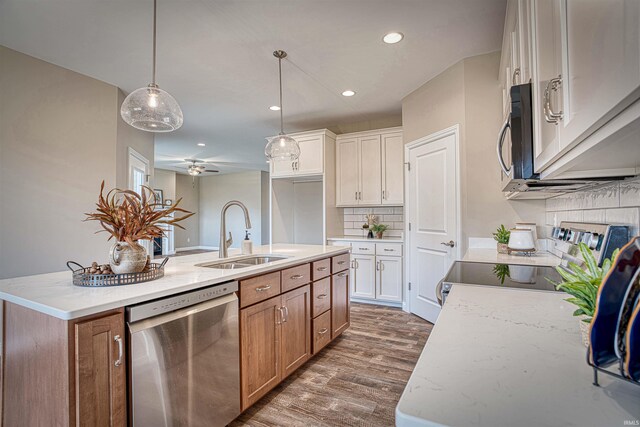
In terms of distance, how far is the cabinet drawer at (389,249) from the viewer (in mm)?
4129

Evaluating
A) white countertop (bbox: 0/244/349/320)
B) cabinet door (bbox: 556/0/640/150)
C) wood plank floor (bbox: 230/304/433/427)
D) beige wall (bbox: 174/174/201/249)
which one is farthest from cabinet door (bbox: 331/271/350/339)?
beige wall (bbox: 174/174/201/249)

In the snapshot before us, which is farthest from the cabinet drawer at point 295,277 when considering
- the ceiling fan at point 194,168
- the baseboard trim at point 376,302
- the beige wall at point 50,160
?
the ceiling fan at point 194,168

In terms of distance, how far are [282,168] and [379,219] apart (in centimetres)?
165

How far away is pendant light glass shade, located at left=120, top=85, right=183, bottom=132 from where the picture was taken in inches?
74.0

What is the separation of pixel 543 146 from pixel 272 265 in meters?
1.54

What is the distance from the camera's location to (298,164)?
4.66 metres

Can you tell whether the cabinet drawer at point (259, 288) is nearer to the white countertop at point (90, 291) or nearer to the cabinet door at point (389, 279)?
the white countertop at point (90, 291)

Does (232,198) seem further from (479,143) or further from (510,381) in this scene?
(510,381)

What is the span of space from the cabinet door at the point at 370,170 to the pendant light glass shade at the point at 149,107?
292 centimetres

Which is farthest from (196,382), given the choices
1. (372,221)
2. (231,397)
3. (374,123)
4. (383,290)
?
(374,123)

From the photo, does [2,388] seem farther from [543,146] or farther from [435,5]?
[435,5]

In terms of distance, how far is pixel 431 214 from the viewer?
348 centimetres

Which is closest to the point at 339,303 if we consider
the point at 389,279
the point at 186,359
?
the point at 389,279

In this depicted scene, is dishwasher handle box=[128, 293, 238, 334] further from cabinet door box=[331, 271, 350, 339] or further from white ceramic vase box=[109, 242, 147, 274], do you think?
cabinet door box=[331, 271, 350, 339]
